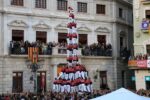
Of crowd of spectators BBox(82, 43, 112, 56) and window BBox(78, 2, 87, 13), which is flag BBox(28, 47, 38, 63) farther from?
window BBox(78, 2, 87, 13)

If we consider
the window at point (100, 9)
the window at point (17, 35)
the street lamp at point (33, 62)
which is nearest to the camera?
the street lamp at point (33, 62)

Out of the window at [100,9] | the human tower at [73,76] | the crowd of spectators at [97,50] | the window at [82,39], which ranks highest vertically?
the window at [100,9]

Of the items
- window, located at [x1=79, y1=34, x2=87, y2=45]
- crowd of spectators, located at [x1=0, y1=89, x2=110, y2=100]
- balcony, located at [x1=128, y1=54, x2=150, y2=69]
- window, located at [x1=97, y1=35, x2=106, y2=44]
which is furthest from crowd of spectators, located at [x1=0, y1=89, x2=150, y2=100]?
window, located at [x1=97, y1=35, x2=106, y2=44]

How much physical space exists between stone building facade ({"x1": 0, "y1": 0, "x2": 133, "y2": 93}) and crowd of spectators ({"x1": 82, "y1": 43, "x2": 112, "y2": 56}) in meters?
0.46

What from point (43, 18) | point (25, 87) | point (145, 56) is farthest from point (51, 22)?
point (145, 56)

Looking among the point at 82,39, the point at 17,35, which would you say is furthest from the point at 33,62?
the point at 82,39

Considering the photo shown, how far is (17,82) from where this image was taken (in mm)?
43781

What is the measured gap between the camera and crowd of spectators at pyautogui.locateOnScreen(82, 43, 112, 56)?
47781 millimetres

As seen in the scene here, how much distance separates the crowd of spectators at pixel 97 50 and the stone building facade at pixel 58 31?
46 cm

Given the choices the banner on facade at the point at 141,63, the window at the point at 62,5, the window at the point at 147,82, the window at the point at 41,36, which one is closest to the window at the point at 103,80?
the window at the point at 147,82

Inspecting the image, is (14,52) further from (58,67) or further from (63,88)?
(63,88)

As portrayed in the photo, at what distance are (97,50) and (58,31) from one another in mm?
4827

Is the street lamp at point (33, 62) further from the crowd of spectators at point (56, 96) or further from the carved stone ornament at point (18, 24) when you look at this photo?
the crowd of spectators at point (56, 96)

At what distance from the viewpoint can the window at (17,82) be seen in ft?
143
